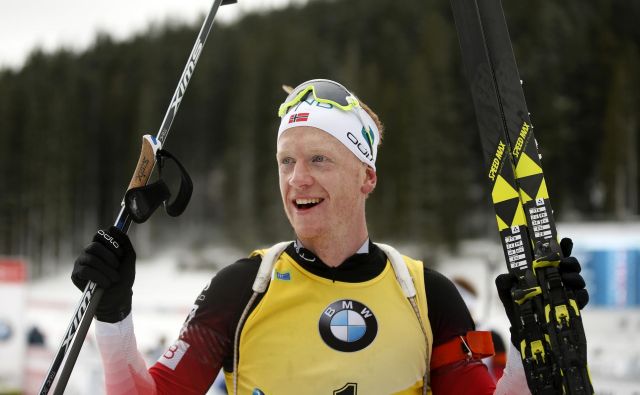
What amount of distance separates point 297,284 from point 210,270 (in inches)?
1413

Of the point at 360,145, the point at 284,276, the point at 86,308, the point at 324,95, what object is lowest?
the point at 86,308

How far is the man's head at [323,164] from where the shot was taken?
2215mm

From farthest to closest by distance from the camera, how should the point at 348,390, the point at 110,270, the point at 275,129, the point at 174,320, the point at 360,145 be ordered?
the point at 275,129
the point at 174,320
the point at 360,145
the point at 348,390
the point at 110,270

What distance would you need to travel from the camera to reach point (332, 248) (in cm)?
228

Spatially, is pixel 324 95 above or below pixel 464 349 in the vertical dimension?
above

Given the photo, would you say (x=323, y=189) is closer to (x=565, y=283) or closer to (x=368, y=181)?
(x=368, y=181)

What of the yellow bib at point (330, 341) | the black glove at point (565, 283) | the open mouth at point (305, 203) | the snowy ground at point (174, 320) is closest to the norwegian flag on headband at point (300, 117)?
the open mouth at point (305, 203)

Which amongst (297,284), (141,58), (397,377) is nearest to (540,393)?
(397,377)

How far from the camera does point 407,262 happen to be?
2.38 m

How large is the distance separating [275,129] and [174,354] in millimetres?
37579

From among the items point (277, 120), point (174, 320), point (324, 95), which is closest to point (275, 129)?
point (277, 120)

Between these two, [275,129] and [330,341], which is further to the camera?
[275,129]

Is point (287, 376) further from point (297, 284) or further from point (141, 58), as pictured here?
point (141, 58)

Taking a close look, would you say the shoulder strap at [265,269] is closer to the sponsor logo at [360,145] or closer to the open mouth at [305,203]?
the open mouth at [305,203]
